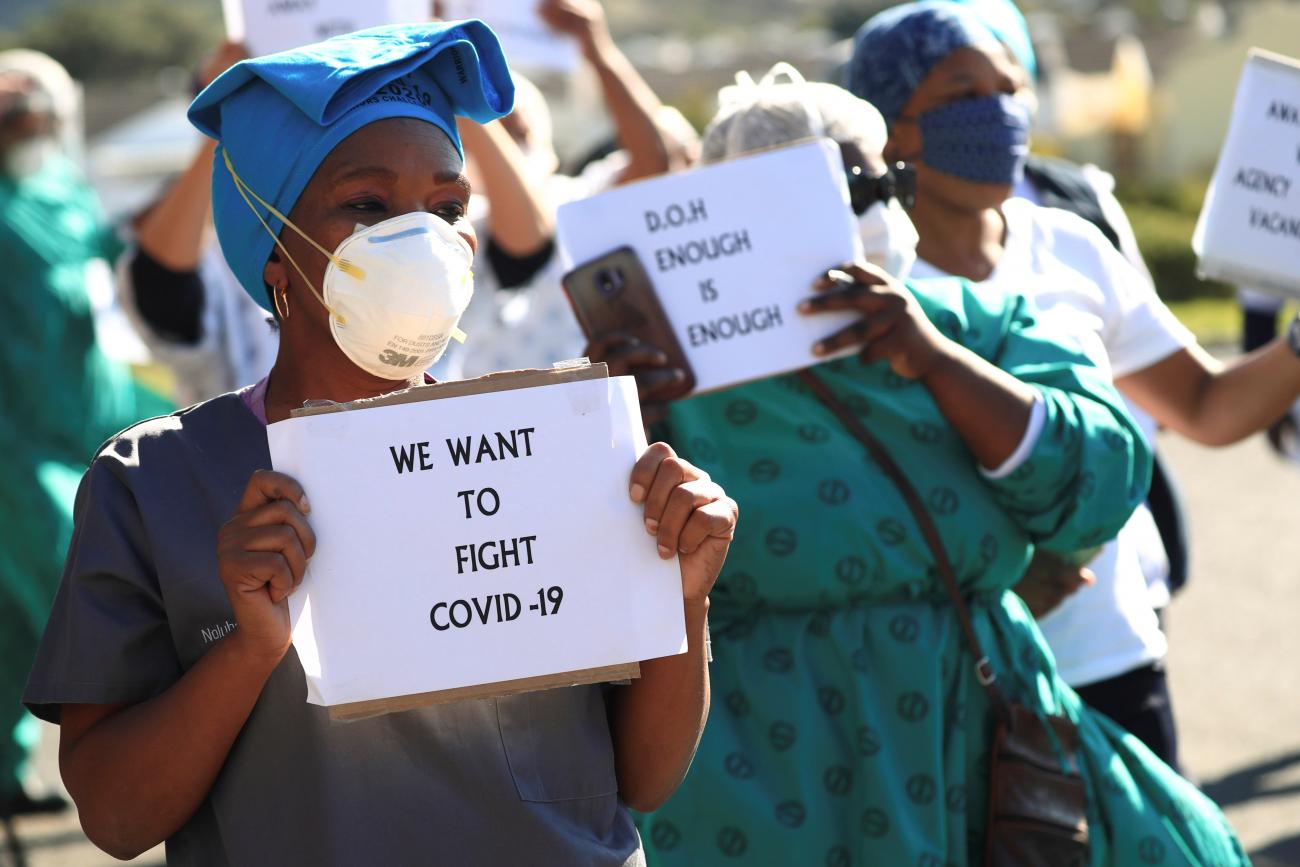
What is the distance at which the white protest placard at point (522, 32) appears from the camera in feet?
16.5

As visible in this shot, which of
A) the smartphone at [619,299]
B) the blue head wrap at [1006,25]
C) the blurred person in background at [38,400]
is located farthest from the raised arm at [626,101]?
the smartphone at [619,299]

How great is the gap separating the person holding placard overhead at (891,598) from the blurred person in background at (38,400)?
371cm

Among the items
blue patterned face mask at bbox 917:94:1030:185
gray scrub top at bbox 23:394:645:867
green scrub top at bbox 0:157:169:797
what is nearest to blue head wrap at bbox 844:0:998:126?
blue patterned face mask at bbox 917:94:1030:185

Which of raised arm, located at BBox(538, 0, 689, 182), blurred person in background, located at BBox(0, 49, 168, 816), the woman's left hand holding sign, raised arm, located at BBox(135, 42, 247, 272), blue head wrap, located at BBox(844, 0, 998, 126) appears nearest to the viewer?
the woman's left hand holding sign

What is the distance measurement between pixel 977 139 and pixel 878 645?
111 cm

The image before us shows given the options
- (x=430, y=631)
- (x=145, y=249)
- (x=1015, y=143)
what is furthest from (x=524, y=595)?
(x=145, y=249)

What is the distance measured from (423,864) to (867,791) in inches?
40.2

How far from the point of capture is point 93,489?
195cm

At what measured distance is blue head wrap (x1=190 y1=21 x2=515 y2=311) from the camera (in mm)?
2000

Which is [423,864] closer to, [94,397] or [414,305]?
[414,305]

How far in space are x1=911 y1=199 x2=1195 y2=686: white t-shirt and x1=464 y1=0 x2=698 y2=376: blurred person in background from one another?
5.11 ft

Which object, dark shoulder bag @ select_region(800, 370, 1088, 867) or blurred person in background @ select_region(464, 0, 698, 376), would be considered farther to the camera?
blurred person in background @ select_region(464, 0, 698, 376)

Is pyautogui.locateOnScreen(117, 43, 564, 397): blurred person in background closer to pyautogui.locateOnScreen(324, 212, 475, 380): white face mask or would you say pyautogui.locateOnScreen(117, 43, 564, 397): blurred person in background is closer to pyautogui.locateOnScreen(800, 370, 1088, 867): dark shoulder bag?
pyautogui.locateOnScreen(800, 370, 1088, 867): dark shoulder bag

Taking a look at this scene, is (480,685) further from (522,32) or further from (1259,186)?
(522,32)
